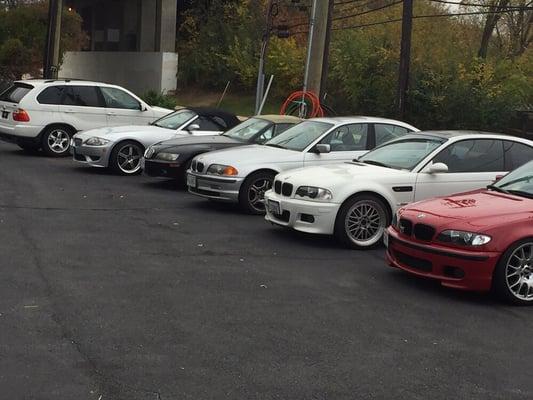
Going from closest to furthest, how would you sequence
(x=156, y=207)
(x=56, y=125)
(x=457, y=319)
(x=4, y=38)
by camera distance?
(x=457, y=319)
(x=156, y=207)
(x=56, y=125)
(x=4, y=38)

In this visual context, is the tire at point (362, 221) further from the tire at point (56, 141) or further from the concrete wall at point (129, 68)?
the concrete wall at point (129, 68)

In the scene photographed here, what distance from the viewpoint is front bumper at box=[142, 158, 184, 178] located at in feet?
41.9

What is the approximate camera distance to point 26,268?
7.29 metres

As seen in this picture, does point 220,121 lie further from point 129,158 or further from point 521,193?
point 521,193

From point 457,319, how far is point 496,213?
119 centimetres

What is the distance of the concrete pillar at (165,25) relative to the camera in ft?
146

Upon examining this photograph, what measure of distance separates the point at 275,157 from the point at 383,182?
2232 millimetres

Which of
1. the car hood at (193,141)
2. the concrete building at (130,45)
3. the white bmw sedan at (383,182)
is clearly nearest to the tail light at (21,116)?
the car hood at (193,141)

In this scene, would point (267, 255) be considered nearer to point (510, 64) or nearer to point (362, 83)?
point (362, 83)

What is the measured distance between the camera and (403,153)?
A: 32.3 ft

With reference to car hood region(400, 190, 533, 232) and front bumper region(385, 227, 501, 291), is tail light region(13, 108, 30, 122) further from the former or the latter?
front bumper region(385, 227, 501, 291)

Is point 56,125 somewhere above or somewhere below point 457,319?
above

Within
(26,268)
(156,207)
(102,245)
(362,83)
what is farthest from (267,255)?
(362,83)

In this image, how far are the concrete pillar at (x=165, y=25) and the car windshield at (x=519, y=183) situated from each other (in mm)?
38139
